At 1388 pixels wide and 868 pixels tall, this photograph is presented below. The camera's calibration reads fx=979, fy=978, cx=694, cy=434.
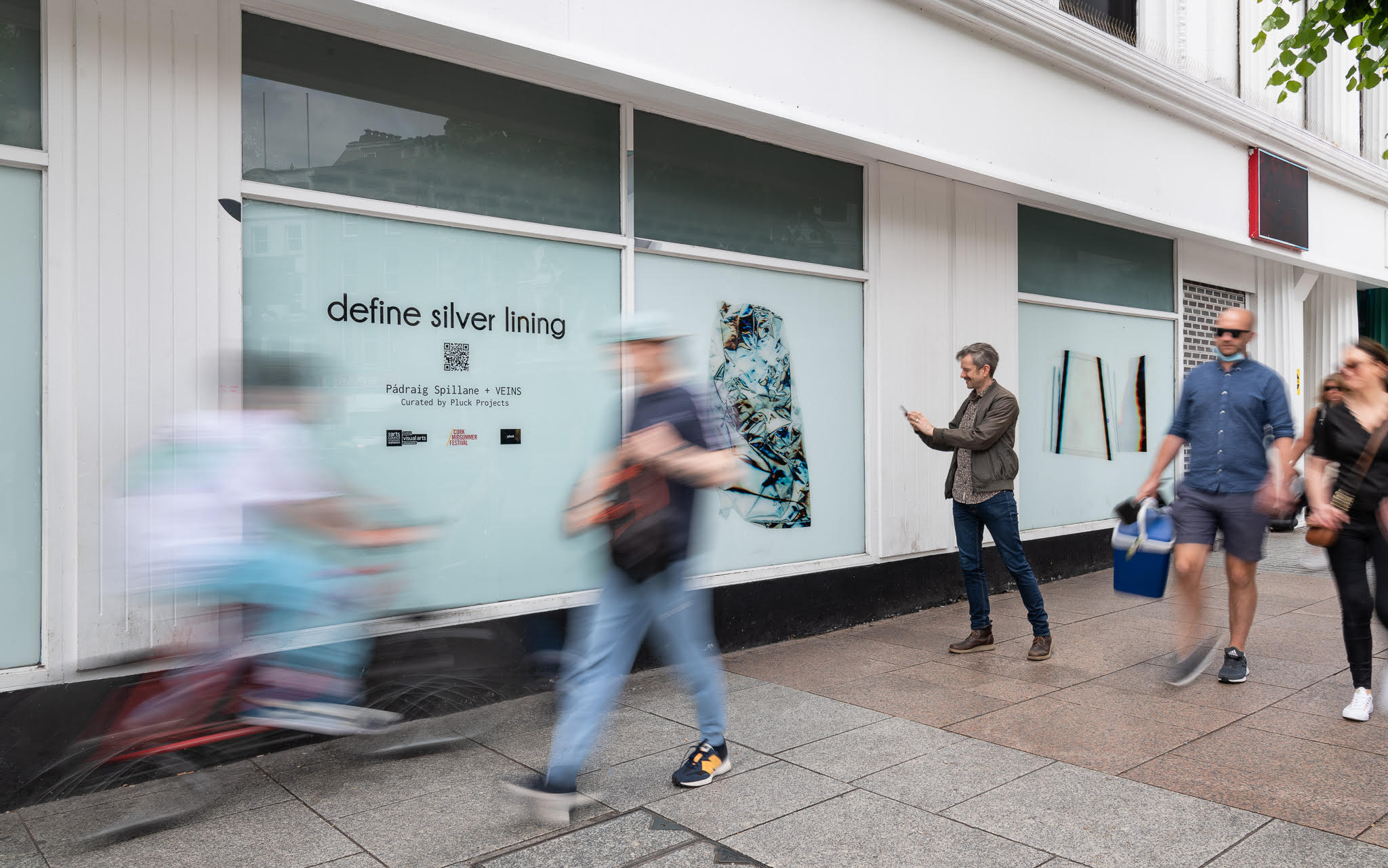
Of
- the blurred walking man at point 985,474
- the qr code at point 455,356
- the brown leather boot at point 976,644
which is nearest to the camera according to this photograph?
the qr code at point 455,356

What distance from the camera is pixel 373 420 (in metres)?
5.04

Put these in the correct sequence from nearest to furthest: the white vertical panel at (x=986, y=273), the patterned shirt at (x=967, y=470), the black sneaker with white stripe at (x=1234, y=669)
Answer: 1. the black sneaker with white stripe at (x=1234, y=669)
2. the patterned shirt at (x=967, y=470)
3. the white vertical panel at (x=986, y=273)

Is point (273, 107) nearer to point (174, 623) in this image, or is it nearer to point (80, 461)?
point (80, 461)

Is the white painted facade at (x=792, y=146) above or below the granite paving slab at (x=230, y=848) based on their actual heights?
above

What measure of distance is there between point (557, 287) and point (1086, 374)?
6.05 m

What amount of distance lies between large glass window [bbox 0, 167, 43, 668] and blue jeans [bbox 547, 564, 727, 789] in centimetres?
235

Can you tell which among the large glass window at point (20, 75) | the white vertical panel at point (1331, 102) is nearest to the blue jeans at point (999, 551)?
the large glass window at point (20, 75)

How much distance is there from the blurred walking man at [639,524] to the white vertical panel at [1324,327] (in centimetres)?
1351

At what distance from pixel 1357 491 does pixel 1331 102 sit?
11.6m

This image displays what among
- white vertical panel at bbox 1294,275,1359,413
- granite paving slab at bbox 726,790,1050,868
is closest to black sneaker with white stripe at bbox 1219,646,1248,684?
granite paving slab at bbox 726,790,1050,868

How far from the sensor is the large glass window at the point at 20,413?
4039 millimetres

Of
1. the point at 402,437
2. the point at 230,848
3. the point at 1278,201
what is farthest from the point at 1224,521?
the point at 1278,201

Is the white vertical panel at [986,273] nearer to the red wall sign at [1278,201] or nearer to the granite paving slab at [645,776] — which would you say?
the red wall sign at [1278,201]

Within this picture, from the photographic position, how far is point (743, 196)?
675 centimetres
